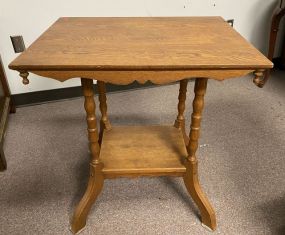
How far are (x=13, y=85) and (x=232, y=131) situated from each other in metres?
1.41

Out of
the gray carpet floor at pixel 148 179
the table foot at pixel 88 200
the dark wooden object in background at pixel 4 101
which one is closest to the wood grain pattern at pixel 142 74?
the table foot at pixel 88 200

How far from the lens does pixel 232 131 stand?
62.9 inches

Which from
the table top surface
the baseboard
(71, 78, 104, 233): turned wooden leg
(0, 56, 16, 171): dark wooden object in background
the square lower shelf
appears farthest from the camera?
the baseboard

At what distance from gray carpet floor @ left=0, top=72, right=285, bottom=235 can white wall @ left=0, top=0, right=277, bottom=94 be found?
347 millimetres

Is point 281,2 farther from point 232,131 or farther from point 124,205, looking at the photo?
point 124,205

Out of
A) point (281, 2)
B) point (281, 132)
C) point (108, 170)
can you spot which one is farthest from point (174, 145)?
point (281, 2)

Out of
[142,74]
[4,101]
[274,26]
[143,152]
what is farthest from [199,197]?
[274,26]

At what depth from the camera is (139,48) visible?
2.63ft

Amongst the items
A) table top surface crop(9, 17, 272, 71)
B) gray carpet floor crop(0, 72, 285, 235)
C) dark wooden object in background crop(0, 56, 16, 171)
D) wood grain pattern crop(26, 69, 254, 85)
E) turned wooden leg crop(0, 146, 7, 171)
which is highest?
table top surface crop(9, 17, 272, 71)

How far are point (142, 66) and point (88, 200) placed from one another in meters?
0.59

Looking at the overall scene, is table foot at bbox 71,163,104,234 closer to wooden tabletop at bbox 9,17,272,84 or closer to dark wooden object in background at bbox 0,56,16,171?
wooden tabletop at bbox 9,17,272,84

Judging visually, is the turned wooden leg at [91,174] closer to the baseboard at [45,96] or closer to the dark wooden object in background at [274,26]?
the baseboard at [45,96]

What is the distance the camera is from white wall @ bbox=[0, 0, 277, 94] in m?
1.63

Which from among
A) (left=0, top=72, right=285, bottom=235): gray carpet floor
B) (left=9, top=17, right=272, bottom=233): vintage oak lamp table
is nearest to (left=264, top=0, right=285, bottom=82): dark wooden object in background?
(left=0, top=72, right=285, bottom=235): gray carpet floor
